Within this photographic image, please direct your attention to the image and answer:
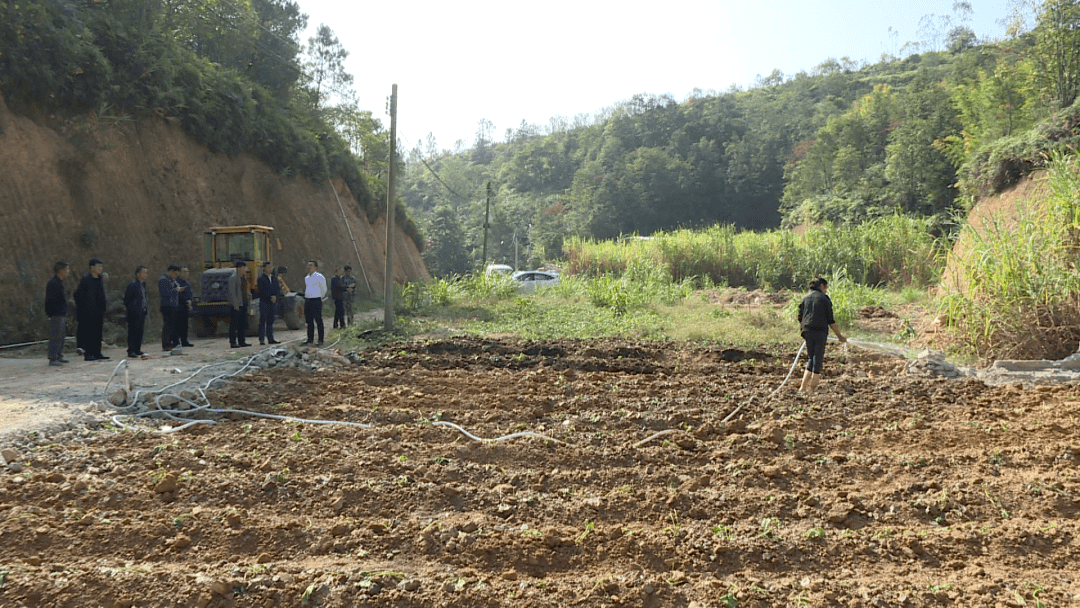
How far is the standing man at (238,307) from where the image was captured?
1202cm

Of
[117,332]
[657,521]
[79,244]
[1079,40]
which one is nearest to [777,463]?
[657,521]

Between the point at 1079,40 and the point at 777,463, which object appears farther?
the point at 1079,40

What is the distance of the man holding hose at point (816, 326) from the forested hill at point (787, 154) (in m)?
11.0

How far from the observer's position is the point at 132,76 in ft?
57.0

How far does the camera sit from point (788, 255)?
80.7ft

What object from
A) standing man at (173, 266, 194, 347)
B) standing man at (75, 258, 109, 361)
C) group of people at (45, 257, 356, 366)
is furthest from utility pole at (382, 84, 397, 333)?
standing man at (75, 258, 109, 361)

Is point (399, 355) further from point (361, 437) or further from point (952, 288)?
point (952, 288)

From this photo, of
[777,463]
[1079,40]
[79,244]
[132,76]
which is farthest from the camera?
[1079,40]

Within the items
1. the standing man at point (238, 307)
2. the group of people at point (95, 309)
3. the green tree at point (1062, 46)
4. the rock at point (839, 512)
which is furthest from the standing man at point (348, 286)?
the green tree at point (1062, 46)

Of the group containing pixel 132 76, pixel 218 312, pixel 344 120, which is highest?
pixel 344 120

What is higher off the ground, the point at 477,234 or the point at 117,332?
the point at 477,234

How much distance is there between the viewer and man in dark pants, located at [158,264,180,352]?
11.3 meters

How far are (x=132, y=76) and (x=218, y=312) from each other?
8.14 m

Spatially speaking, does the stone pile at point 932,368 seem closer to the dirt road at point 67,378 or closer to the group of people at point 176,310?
the group of people at point 176,310
